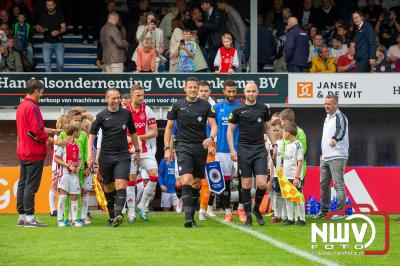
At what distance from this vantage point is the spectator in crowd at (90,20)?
26.6 meters

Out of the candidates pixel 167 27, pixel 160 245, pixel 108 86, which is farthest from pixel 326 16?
pixel 160 245

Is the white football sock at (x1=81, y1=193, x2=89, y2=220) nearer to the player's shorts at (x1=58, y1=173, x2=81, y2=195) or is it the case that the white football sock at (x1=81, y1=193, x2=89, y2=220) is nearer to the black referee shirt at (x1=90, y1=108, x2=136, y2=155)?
the player's shorts at (x1=58, y1=173, x2=81, y2=195)

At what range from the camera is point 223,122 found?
A: 57.9 feet

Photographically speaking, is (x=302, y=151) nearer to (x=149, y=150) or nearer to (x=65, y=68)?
(x=149, y=150)

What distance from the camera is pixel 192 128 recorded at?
52.3ft

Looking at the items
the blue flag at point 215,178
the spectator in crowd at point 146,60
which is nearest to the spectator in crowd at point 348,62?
the spectator in crowd at point 146,60

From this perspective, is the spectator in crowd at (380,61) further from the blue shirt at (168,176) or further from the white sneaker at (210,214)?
the white sneaker at (210,214)

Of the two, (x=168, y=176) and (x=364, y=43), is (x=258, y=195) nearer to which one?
(x=168, y=176)

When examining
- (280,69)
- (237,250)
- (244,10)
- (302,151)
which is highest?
(244,10)

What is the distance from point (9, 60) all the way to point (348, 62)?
7268 mm

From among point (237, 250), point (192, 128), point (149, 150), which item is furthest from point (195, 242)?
point (149, 150)

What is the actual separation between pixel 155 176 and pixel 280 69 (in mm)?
8772

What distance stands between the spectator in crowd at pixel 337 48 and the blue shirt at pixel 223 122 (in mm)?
8043

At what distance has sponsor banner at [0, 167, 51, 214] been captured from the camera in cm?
1984
